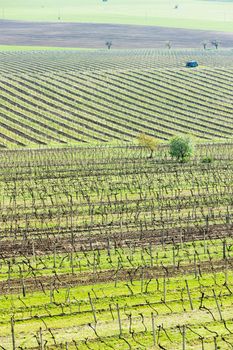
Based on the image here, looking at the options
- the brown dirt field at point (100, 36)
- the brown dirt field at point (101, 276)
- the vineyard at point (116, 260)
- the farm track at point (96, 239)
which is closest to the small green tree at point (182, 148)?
the vineyard at point (116, 260)

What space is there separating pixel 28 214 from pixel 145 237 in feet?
31.7

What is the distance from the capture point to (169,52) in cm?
15475

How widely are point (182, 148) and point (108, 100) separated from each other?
3615 centimetres

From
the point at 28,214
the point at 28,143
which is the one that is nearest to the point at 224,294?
the point at 28,214

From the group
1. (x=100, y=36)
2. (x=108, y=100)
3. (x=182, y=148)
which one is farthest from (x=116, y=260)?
(x=100, y=36)

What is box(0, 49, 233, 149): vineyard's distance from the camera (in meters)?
97.3

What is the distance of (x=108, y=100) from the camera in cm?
11062

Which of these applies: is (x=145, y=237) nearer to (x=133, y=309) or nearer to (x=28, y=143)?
(x=133, y=309)

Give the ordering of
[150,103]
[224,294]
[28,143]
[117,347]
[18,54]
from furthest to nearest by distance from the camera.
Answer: [18,54]
[150,103]
[28,143]
[224,294]
[117,347]

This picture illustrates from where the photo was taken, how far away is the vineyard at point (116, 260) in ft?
102

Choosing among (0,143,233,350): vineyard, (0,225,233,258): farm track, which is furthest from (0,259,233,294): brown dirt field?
(0,225,233,258): farm track

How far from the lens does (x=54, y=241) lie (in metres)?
43.7

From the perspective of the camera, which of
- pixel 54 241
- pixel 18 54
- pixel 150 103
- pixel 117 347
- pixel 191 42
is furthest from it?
pixel 191 42

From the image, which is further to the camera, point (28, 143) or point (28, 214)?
point (28, 143)
